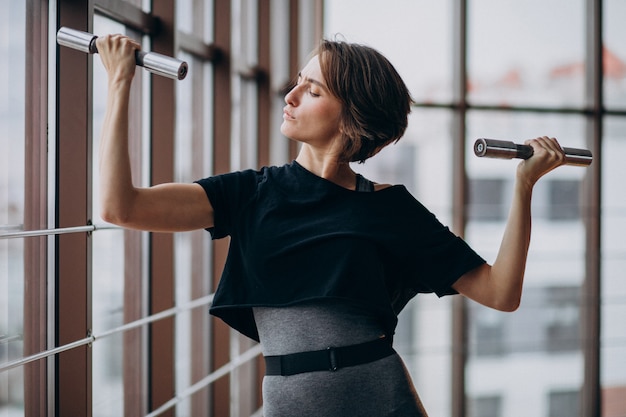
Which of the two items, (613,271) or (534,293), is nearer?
(613,271)

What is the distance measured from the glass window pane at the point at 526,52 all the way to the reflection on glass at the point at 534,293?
15 centimetres

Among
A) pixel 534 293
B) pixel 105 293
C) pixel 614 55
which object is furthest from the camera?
pixel 534 293

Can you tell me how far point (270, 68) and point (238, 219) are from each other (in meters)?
2.23

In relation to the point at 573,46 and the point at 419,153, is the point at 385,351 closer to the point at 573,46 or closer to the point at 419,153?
the point at 419,153

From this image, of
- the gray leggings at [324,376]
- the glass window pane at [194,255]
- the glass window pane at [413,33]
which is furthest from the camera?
the glass window pane at [413,33]

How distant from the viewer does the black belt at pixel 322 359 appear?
40.1 inches

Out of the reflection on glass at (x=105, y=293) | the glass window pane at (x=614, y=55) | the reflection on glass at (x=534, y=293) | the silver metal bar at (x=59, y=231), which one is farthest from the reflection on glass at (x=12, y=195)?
the glass window pane at (x=614, y=55)

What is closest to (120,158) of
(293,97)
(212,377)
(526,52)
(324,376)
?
(293,97)

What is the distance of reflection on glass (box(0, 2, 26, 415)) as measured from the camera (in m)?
1.25

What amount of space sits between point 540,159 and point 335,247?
1.15 feet

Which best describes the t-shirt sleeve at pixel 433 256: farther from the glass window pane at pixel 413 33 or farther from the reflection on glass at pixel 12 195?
the glass window pane at pixel 413 33

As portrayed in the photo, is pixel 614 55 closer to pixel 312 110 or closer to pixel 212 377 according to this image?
pixel 212 377

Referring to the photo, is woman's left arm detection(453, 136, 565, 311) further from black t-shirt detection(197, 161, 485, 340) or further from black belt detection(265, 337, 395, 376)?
black belt detection(265, 337, 395, 376)

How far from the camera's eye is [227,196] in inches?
40.8
